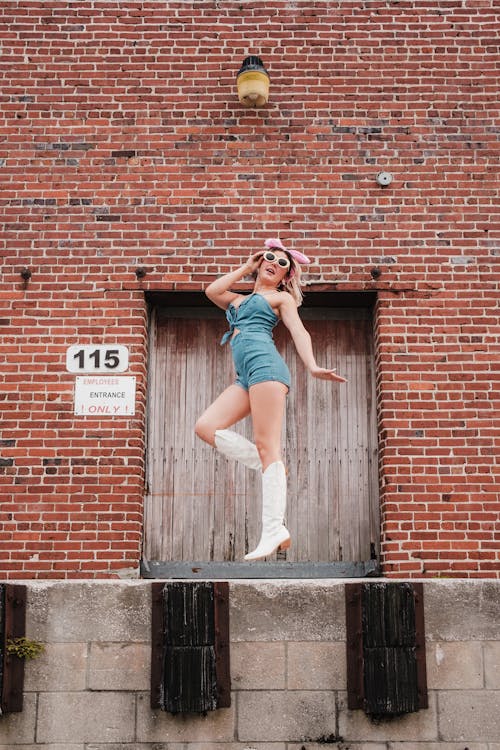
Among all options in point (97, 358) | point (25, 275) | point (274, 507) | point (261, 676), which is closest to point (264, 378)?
point (274, 507)

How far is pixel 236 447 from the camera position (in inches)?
228

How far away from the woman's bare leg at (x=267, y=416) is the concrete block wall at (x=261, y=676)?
86cm

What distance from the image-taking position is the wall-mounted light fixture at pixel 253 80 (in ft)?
25.0

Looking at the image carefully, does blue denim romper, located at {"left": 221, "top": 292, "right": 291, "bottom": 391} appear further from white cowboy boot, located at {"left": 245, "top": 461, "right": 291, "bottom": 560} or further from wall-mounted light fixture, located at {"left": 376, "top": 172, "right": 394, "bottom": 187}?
wall-mounted light fixture, located at {"left": 376, "top": 172, "right": 394, "bottom": 187}

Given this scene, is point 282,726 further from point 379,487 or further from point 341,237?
point 341,237

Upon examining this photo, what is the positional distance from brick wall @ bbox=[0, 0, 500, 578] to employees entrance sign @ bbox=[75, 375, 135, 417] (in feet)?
0.24

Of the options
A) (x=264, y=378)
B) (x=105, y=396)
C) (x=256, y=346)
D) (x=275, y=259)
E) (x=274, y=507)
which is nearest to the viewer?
(x=274, y=507)

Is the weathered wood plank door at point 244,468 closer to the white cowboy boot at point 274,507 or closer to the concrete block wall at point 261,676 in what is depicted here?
the concrete block wall at point 261,676

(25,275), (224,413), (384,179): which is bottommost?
(224,413)

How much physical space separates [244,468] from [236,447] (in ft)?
6.18

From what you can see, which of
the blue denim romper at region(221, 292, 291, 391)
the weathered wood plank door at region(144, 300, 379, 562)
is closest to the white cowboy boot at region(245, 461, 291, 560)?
the blue denim romper at region(221, 292, 291, 391)

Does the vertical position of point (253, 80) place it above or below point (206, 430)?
above

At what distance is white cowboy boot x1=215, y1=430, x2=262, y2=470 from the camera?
19.0 feet

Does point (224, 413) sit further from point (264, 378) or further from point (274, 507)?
point (274, 507)
